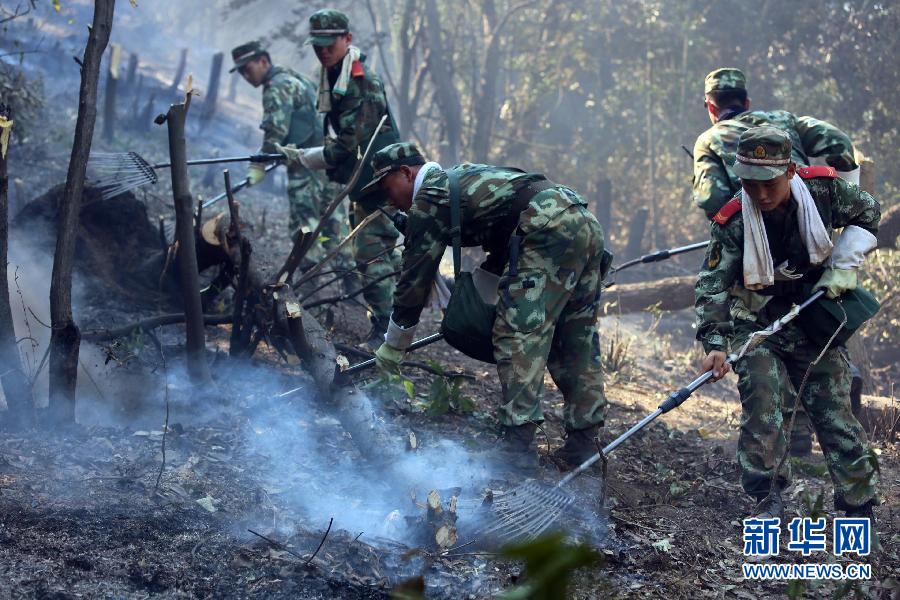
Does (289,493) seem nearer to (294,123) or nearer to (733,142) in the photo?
(733,142)

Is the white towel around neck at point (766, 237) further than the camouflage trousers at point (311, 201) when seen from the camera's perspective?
No

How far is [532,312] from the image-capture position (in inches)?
158

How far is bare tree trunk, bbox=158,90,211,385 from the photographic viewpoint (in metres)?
4.30

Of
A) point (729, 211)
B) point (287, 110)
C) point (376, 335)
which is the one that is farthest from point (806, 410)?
point (287, 110)

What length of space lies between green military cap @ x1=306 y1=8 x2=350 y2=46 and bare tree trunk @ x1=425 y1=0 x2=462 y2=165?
286 inches

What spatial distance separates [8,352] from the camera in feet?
13.1

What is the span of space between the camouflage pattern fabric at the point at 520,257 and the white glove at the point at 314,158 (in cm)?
226

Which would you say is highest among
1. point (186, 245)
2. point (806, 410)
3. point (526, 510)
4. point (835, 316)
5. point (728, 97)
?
point (728, 97)

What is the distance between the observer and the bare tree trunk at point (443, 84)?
42.7 feet

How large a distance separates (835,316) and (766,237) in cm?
47

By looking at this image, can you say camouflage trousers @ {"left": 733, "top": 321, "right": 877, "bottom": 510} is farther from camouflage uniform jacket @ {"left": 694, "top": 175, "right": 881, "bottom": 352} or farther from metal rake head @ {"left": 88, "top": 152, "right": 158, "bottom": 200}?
metal rake head @ {"left": 88, "top": 152, "right": 158, "bottom": 200}

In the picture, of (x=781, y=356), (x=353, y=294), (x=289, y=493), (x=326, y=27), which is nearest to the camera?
(x=289, y=493)

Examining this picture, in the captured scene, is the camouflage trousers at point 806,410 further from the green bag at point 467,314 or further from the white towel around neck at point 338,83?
the white towel around neck at point 338,83

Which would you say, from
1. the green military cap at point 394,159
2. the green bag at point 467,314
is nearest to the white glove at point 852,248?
the green bag at point 467,314
